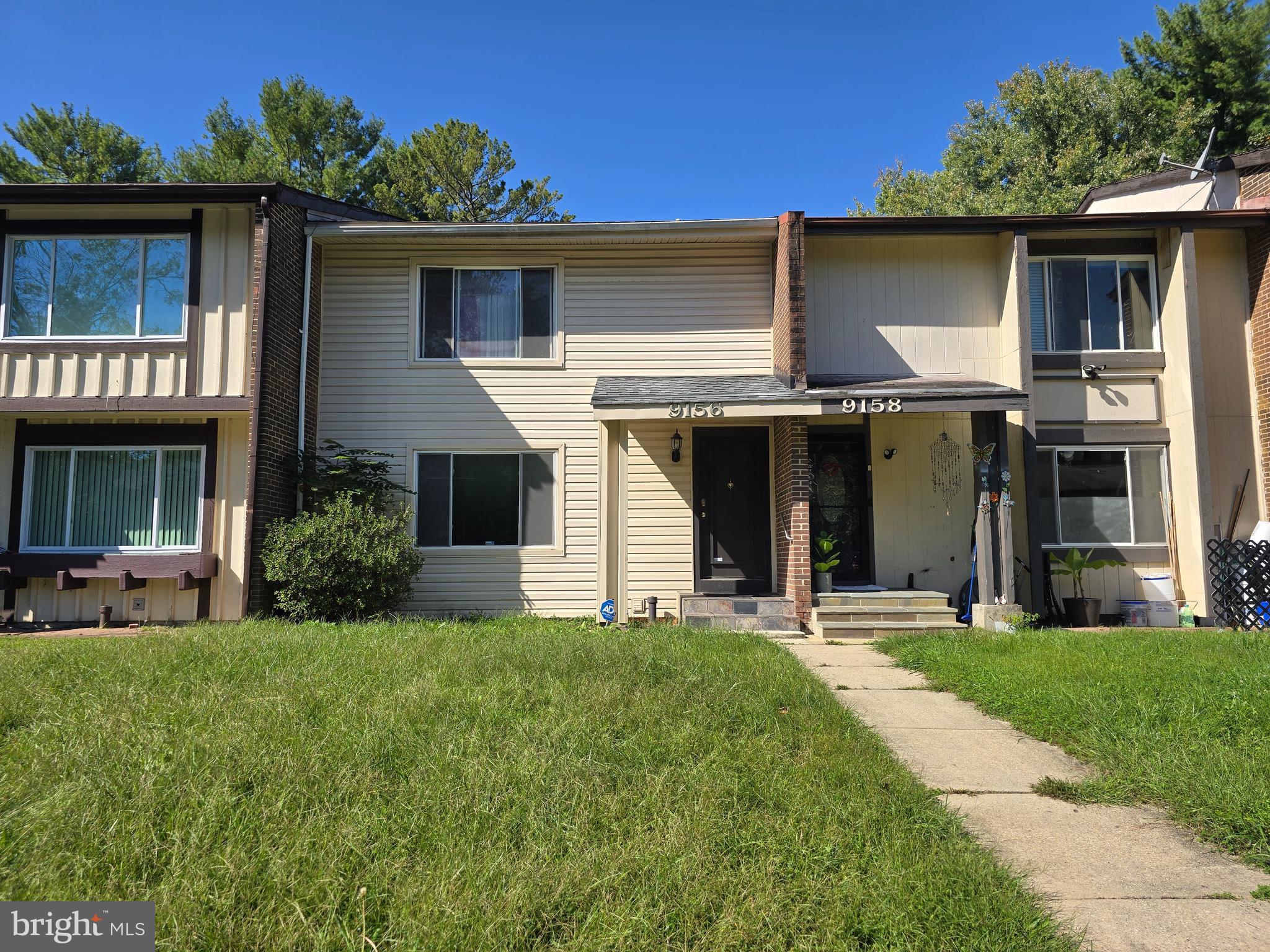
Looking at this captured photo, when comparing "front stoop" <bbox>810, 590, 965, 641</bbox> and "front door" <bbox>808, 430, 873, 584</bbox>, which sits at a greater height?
Result: "front door" <bbox>808, 430, 873, 584</bbox>

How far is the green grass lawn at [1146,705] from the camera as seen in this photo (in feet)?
12.9

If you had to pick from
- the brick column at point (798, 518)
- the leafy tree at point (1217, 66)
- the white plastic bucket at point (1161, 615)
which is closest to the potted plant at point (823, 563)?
the brick column at point (798, 518)

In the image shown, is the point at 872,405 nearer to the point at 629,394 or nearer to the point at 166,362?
the point at 629,394

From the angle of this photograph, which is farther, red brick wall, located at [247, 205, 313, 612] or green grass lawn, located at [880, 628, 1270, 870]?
red brick wall, located at [247, 205, 313, 612]

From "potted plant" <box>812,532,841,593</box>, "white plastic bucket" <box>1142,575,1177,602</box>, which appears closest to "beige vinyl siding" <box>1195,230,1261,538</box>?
"white plastic bucket" <box>1142,575,1177,602</box>

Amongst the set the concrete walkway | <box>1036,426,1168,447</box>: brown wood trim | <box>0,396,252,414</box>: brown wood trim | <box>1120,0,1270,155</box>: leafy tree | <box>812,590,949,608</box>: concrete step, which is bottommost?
the concrete walkway

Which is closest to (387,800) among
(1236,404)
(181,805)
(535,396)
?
(181,805)

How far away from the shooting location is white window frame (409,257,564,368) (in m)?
11.5

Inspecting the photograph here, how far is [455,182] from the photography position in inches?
993

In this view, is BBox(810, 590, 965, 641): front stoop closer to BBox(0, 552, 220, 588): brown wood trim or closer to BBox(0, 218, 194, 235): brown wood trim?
BBox(0, 552, 220, 588): brown wood trim

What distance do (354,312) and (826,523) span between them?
24.8 ft

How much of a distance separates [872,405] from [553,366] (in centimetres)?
458

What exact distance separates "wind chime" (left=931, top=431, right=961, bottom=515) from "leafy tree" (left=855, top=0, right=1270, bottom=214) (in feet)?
47.3

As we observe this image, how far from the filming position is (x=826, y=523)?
11.3 metres
